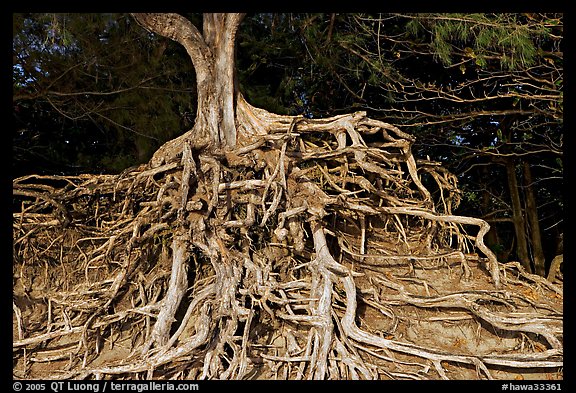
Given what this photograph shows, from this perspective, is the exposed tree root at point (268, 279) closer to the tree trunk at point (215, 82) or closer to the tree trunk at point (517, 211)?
the tree trunk at point (215, 82)

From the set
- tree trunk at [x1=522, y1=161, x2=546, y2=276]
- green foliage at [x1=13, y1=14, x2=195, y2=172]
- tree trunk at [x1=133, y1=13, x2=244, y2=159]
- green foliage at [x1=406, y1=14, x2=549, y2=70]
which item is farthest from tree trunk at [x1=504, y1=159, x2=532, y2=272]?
green foliage at [x1=13, y1=14, x2=195, y2=172]

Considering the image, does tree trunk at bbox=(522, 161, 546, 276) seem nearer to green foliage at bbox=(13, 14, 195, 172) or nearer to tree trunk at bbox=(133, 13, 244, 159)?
tree trunk at bbox=(133, 13, 244, 159)

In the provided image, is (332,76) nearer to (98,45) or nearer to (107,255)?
(98,45)

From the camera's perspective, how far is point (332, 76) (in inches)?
248

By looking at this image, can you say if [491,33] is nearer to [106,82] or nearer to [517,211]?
[517,211]

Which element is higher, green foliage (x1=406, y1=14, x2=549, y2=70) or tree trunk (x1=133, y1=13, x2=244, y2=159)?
green foliage (x1=406, y1=14, x2=549, y2=70)

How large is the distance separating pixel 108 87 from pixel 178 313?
3208 mm

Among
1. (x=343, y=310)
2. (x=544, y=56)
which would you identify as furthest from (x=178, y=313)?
(x=544, y=56)

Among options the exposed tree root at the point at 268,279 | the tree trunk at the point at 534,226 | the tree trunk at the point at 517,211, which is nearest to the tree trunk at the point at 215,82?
the exposed tree root at the point at 268,279

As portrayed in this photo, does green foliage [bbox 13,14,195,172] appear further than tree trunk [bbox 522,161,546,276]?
No

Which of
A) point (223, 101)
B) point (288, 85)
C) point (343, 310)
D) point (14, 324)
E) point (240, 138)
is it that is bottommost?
point (14, 324)

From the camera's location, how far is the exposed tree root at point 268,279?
133 inches

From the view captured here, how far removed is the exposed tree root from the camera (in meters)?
3.38

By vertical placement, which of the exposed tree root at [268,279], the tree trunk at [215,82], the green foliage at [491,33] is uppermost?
the green foliage at [491,33]
